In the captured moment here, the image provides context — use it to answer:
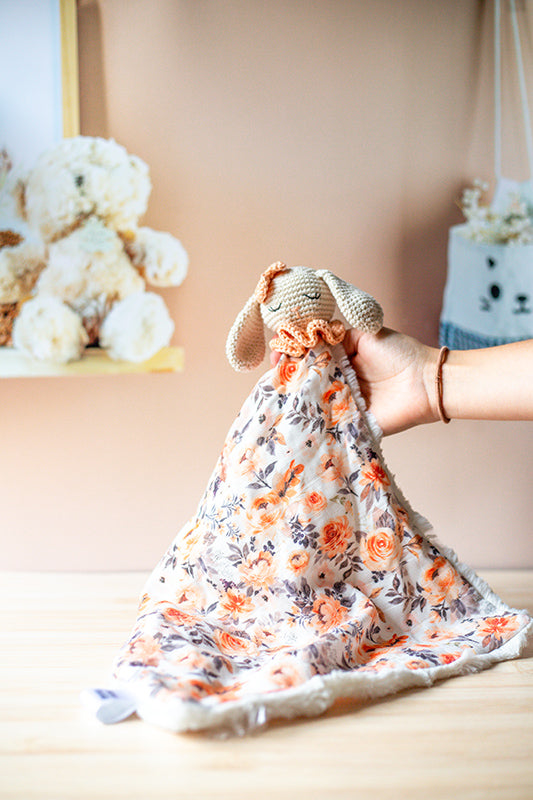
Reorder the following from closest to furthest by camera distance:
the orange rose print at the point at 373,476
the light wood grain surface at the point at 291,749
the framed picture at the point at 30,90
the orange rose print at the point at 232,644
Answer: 1. the light wood grain surface at the point at 291,749
2. the orange rose print at the point at 232,644
3. the orange rose print at the point at 373,476
4. the framed picture at the point at 30,90

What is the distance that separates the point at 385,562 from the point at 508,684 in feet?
0.73

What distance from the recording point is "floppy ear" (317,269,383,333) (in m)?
0.99

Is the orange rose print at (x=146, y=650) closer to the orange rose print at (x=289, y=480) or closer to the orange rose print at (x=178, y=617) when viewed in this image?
the orange rose print at (x=178, y=617)

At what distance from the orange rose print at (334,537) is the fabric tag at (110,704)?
1.12ft

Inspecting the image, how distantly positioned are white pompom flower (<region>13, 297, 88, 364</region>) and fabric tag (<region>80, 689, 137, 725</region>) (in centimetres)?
82

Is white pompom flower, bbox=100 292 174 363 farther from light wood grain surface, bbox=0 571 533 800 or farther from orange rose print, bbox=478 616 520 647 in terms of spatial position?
orange rose print, bbox=478 616 520 647

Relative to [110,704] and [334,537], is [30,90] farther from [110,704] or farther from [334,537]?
[110,704]

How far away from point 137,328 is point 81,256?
190 millimetres

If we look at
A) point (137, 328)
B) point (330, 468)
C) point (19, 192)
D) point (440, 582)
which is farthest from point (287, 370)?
point (19, 192)

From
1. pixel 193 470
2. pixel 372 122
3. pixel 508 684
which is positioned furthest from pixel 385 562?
pixel 372 122

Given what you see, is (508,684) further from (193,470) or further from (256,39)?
(256,39)

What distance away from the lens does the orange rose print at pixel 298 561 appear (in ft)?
3.12

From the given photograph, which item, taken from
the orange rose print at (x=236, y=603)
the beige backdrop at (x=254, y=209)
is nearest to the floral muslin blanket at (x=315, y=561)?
the orange rose print at (x=236, y=603)

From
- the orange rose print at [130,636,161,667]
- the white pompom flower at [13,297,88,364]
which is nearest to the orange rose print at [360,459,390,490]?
the orange rose print at [130,636,161,667]
